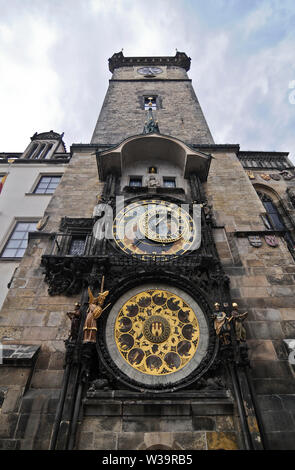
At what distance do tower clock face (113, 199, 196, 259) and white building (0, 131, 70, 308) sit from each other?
2791mm

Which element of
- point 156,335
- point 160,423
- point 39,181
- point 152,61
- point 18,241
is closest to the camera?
point 160,423

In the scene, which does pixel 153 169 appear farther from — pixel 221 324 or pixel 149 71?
pixel 149 71

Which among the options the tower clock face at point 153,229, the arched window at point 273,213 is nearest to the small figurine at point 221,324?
the tower clock face at point 153,229

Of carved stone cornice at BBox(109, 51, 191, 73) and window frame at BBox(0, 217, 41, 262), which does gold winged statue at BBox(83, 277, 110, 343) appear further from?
carved stone cornice at BBox(109, 51, 191, 73)

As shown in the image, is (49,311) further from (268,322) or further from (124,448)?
(268,322)

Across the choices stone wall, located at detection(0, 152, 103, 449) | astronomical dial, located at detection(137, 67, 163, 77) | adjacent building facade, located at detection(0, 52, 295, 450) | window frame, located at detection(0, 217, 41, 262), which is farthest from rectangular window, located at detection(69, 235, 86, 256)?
astronomical dial, located at detection(137, 67, 163, 77)

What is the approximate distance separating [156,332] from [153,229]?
3.17 meters

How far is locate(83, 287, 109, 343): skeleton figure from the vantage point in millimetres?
5295

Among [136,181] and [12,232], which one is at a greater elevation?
[136,181]

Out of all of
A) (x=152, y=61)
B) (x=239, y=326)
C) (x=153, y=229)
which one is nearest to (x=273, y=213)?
(x=153, y=229)

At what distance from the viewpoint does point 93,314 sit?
5566 mm

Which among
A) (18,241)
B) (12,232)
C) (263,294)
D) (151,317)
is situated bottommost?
(151,317)

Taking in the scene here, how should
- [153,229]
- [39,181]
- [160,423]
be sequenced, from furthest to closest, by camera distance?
1. [39,181]
2. [153,229]
3. [160,423]

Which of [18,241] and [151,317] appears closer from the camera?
[151,317]
